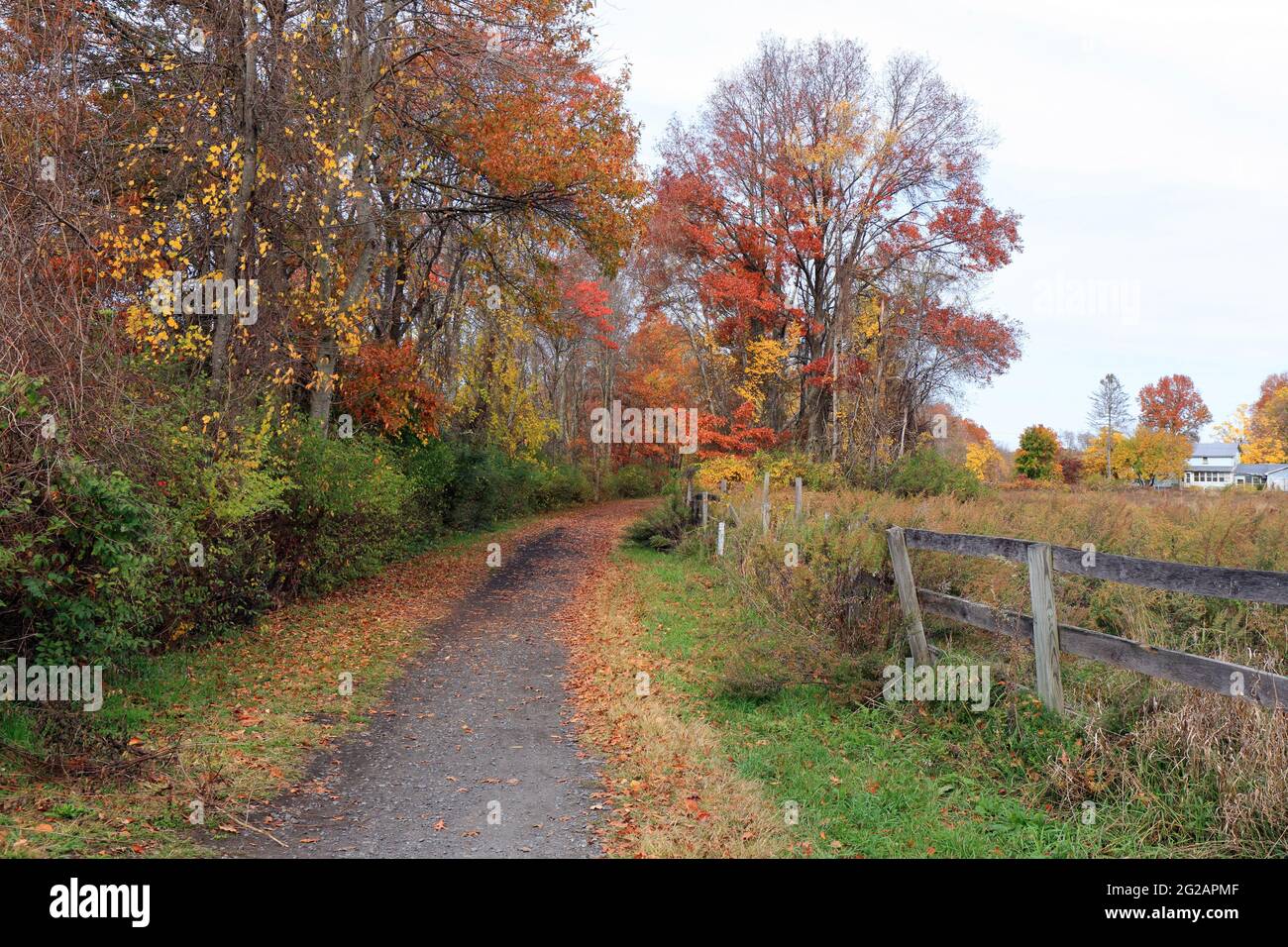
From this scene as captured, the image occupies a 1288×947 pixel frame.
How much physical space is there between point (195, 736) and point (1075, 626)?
7.18 m

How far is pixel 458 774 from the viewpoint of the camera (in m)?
6.65

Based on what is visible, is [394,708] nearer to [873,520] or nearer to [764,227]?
[873,520]

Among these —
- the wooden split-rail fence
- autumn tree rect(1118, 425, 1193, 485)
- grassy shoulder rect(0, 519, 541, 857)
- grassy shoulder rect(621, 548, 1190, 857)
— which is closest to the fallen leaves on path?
grassy shoulder rect(621, 548, 1190, 857)

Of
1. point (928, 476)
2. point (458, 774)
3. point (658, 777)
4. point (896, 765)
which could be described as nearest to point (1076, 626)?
point (896, 765)

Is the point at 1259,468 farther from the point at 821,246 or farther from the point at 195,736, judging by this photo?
the point at 195,736

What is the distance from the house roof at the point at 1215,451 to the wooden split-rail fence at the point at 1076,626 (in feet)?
379

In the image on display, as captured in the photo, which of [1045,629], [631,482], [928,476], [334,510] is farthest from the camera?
[631,482]

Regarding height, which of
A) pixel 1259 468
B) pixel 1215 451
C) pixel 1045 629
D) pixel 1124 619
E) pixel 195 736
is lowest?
pixel 195 736

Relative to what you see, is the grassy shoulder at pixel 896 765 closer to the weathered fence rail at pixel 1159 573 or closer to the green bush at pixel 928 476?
the weathered fence rail at pixel 1159 573

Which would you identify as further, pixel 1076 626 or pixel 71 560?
pixel 1076 626

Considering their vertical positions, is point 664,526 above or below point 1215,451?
below

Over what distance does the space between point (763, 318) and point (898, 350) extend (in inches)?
160

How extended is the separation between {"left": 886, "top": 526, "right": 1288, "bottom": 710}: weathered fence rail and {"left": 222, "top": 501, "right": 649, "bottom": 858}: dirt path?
11.6ft
